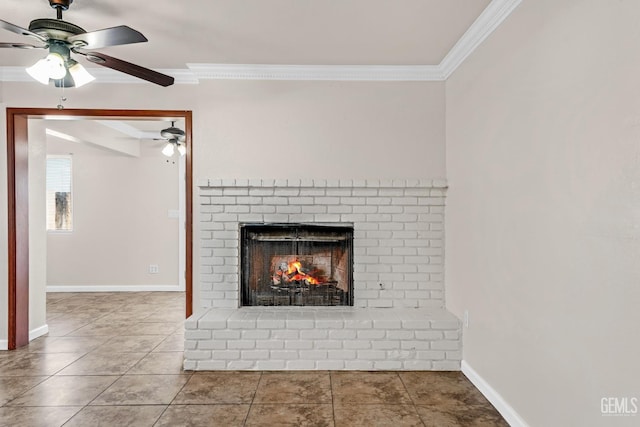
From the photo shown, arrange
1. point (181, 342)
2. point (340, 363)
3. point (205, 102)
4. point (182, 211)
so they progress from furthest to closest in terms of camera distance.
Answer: point (182, 211), point (181, 342), point (205, 102), point (340, 363)

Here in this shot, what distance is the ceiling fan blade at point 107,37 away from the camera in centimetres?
189

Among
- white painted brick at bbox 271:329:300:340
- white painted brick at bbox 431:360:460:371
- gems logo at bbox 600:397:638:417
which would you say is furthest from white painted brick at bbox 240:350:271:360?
gems logo at bbox 600:397:638:417

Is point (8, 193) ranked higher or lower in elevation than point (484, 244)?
higher

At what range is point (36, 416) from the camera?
7.45 ft

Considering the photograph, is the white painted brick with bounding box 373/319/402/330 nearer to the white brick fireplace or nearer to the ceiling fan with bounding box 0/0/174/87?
the white brick fireplace

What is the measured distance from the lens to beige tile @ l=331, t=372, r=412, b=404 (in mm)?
2467

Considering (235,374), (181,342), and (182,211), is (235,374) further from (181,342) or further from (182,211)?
(182,211)

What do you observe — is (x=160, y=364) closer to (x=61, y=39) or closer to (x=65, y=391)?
(x=65, y=391)

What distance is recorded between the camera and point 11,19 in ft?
7.93

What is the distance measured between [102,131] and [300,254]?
11.6 feet

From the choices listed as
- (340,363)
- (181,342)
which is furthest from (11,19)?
(340,363)

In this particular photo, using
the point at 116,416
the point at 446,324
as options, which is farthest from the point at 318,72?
the point at 116,416

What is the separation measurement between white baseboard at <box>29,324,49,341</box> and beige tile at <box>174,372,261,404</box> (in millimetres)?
1928

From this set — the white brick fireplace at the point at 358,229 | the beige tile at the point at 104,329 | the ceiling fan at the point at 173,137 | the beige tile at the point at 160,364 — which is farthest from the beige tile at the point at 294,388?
the ceiling fan at the point at 173,137
